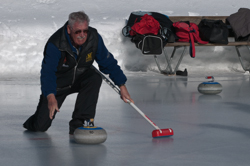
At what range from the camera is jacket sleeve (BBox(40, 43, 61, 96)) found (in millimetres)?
3129

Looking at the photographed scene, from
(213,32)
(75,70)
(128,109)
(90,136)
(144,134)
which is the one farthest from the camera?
(213,32)

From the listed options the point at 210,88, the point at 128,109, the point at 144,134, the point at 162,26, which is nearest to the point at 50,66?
the point at 144,134

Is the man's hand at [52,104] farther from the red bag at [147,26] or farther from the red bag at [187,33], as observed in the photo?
the red bag at [187,33]

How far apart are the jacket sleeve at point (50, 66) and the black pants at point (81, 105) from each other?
0.37m

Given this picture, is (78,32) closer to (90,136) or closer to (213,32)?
(90,136)

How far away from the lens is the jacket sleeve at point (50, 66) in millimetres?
3129

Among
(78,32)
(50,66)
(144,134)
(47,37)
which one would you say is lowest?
(47,37)

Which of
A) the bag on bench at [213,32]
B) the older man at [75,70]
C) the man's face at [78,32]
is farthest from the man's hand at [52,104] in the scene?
the bag on bench at [213,32]

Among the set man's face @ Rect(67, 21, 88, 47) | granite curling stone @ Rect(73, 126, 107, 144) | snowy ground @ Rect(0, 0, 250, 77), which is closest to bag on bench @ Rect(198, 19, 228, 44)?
snowy ground @ Rect(0, 0, 250, 77)

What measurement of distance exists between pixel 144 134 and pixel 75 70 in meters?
0.65

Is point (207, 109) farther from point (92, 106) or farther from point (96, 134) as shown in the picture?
point (96, 134)

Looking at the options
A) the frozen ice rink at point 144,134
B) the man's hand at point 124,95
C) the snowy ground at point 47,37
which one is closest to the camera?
the frozen ice rink at point 144,134

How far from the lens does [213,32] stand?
8641mm

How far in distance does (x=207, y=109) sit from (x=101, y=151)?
198 cm
